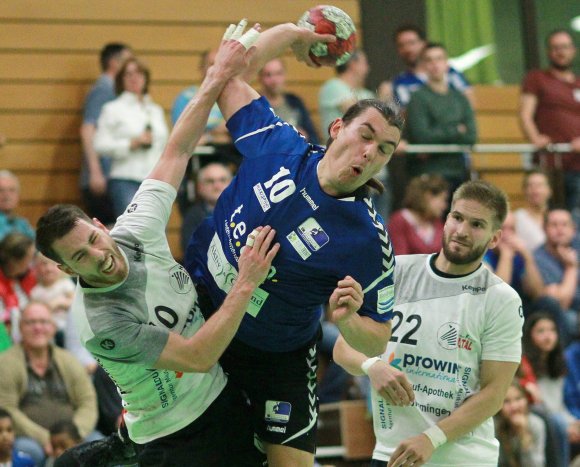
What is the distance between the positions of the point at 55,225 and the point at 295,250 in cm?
95

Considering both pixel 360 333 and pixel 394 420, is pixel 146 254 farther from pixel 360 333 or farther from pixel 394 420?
pixel 394 420

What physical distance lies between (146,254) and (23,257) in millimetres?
3508

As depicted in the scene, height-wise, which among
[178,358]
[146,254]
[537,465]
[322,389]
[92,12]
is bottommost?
[537,465]

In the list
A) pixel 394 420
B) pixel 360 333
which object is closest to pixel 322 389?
pixel 394 420

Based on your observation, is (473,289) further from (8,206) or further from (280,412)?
(8,206)

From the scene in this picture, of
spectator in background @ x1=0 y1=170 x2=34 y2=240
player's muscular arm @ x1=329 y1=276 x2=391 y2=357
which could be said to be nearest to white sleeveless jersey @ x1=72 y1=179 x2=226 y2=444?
player's muscular arm @ x1=329 y1=276 x2=391 y2=357

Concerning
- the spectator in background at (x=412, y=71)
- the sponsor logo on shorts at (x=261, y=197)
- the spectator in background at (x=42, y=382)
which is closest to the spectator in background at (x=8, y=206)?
the spectator in background at (x=42, y=382)

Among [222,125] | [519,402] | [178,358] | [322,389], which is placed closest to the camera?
[178,358]

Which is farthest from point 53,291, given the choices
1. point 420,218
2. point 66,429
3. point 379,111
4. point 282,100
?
point 379,111

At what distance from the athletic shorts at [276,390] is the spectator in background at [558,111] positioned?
19.2ft

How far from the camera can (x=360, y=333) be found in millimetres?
4434

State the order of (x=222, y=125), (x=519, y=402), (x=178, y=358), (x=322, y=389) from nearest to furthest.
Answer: (x=178, y=358)
(x=519, y=402)
(x=322, y=389)
(x=222, y=125)

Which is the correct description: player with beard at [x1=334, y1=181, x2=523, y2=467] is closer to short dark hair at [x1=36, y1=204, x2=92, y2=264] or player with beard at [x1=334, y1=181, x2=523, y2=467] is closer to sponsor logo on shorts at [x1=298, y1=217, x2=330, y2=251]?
sponsor logo on shorts at [x1=298, y1=217, x2=330, y2=251]

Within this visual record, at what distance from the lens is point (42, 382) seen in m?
7.29
